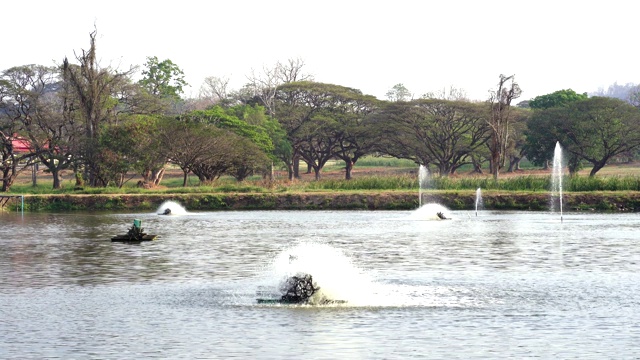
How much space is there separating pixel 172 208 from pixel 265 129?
134ft

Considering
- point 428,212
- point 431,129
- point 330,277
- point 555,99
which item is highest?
point 555,99

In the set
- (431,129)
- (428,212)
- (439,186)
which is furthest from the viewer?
(431,129)

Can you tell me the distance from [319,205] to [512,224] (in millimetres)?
20079

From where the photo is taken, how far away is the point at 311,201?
70.0 metres

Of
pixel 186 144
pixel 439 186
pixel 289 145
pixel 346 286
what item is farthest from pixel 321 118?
pixel 346 286

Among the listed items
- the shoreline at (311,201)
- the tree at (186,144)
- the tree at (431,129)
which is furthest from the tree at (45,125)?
the tree at (431,129)

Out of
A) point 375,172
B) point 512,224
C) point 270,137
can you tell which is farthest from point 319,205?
point 375,172

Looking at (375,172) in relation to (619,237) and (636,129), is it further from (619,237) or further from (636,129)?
(619,237)

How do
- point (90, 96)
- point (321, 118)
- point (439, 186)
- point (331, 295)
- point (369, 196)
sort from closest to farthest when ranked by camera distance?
point (331, 295), point (369, 196), point (439, 186), point (90, 96), point (321, 118)

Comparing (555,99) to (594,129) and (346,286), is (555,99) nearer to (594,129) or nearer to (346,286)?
(594,129)

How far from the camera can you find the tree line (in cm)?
8600

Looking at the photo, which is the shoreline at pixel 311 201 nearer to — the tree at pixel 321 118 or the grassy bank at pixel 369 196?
the grassy bank at pixel 369 196

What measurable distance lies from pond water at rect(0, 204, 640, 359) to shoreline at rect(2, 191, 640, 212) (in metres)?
20.8

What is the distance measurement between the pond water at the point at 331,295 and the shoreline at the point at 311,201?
818 inches
